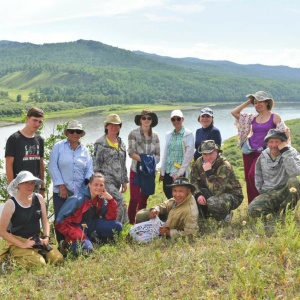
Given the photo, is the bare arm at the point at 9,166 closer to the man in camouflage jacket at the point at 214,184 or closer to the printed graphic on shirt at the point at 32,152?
the printed graphic on shirt at the point at 32,152

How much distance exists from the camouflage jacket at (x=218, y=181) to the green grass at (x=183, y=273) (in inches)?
39.4

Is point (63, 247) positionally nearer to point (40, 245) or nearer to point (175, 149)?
point (40, 245)

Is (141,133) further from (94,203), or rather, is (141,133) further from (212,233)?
(212,233)

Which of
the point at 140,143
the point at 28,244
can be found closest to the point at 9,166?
the point at 28,244

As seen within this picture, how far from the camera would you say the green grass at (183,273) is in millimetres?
3869

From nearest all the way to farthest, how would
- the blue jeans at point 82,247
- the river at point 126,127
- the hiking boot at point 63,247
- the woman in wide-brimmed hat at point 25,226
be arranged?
the woman in wide-brimmed hat at point 25,226
the blue jeans at point 82,247
the hiking boot at point 63,247
the river at point 126,127

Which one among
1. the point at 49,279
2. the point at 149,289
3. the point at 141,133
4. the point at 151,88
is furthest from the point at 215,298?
the point at 151,88

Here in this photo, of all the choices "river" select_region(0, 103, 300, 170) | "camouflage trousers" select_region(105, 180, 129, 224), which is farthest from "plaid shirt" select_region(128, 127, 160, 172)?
"river" select_region(0, 103, 300, 170)

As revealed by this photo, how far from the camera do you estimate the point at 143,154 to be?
7.25 meters

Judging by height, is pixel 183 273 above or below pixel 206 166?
below

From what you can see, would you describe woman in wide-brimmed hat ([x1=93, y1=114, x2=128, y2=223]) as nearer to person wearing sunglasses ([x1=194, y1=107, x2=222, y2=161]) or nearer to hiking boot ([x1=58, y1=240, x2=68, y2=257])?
hiking boot ([x1=58, y1=240, x2=68, y2=257])

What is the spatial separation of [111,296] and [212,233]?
6.86 ft

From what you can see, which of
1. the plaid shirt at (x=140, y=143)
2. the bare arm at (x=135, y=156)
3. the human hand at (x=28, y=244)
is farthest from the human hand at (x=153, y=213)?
the human hand at (x=28, y=244)

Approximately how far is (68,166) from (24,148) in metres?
0.72
